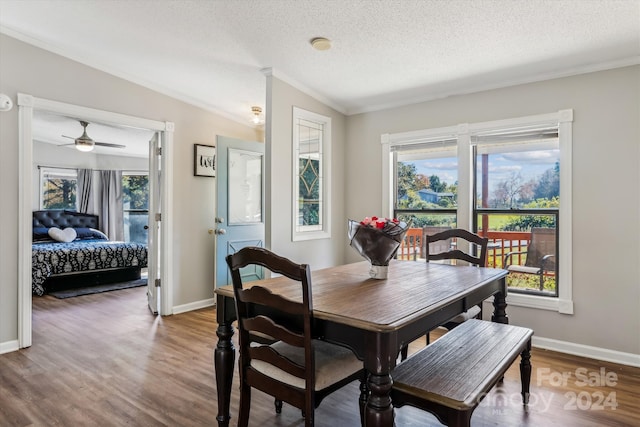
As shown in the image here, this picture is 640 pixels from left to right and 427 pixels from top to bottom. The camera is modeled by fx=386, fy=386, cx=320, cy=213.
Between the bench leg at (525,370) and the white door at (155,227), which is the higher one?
the white door at (155,227)

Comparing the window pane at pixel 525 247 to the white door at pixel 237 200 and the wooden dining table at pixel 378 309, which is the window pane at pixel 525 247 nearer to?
the wooden dining table at pixel 378 309

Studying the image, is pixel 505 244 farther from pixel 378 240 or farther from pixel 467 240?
pixel 378 240

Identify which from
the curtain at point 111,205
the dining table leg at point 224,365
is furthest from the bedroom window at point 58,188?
the dining table leg at point 224,365

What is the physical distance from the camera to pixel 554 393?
8.05 ft

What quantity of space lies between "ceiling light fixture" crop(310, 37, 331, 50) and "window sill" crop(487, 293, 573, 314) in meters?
2.61

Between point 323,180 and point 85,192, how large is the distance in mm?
5707

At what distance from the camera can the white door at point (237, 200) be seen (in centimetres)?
439

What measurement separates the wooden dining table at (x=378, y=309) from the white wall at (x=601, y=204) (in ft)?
3.66

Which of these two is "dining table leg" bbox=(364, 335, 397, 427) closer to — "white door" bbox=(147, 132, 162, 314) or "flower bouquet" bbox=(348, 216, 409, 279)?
"flower bouquet" bbox=(348, 216, 409, 279)

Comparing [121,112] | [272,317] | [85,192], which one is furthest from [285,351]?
[85,192]

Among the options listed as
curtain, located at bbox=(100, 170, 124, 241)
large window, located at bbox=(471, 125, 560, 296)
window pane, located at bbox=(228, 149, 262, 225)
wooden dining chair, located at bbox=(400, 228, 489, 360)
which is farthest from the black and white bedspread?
large window, located at bbox=(471, 125, 560, 296)

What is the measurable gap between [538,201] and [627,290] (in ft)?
2.99

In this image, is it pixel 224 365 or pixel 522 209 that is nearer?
pixel 224 365

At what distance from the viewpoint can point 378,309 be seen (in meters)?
1.52
